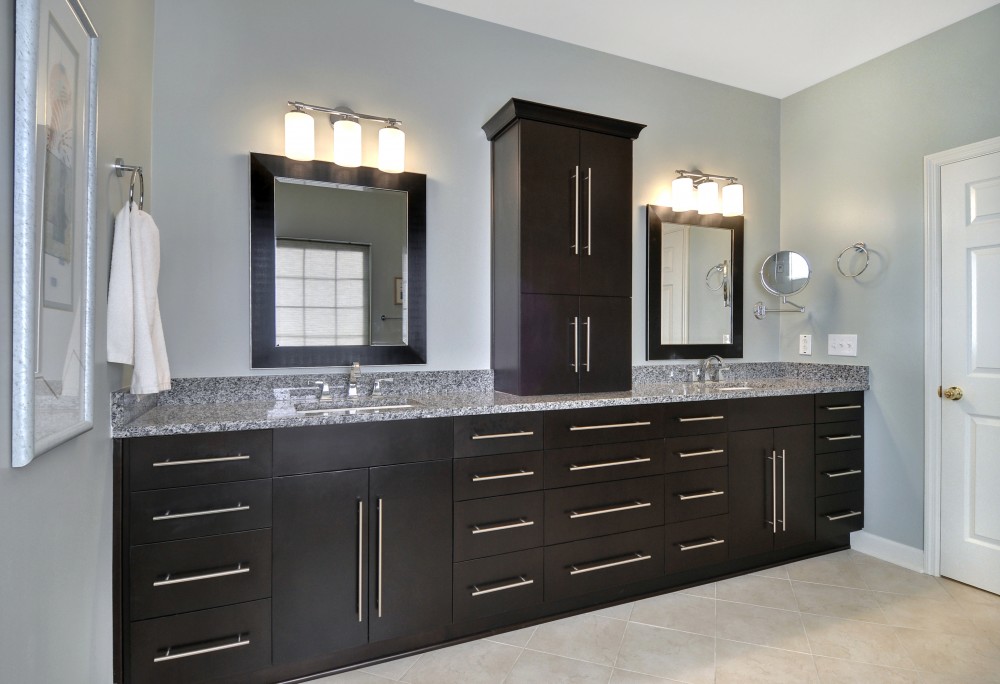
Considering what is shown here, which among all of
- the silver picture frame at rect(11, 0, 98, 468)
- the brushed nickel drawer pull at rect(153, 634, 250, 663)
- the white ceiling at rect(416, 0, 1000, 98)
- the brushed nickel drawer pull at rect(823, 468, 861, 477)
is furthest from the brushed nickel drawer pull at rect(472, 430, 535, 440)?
the white ceiling at rect(416, 0, 1000, 98)

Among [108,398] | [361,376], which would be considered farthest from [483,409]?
[108,398]

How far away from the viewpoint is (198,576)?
171 centimetres

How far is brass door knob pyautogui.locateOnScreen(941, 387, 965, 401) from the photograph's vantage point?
2703mm

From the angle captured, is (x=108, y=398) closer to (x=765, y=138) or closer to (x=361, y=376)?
(x=361, y=376)

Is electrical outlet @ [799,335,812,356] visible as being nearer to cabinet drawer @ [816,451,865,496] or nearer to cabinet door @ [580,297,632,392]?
cabinet drawer @ [816,451,865,496]

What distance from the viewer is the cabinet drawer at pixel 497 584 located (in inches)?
81.7

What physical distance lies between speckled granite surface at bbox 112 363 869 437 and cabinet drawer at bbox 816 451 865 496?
373 millimetres

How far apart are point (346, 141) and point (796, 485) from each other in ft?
9.04

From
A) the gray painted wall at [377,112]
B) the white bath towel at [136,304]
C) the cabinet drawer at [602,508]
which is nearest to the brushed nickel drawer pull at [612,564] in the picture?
the cabinet drawer at [602,508]

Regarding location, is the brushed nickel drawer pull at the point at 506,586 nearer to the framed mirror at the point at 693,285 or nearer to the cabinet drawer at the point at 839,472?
the framed mirror at the point at 693,285

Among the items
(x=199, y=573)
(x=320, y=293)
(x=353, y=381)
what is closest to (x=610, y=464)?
(x=353, y=381)

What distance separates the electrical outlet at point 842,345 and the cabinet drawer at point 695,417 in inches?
43.9

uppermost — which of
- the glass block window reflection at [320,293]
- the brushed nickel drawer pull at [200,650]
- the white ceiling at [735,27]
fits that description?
the white ceiling at [735,27]

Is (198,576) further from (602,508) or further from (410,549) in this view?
(602,508)
